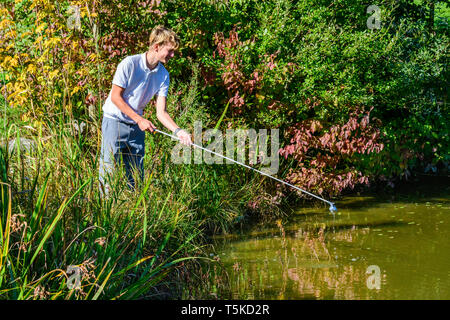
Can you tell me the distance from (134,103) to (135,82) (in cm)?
19

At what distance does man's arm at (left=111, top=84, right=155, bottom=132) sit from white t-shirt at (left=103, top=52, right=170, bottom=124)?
9 cm

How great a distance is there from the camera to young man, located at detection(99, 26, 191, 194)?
5.09m

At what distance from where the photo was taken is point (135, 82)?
5.23 m

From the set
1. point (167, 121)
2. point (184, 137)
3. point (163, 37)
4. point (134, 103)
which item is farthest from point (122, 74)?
point (184, 137)

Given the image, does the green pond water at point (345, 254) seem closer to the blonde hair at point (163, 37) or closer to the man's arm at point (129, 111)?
the man's arm at point (129, 111)

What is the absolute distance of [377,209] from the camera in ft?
24.3

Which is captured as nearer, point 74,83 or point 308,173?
point 74,83

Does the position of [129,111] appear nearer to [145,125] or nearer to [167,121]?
[145,125]

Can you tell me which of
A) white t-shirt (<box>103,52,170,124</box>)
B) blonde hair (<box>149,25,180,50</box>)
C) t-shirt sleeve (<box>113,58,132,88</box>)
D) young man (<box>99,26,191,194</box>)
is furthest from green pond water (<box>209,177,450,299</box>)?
blonde hair (<box>149,25,180,50</box>)
